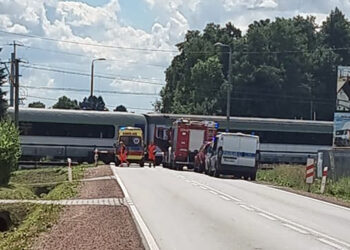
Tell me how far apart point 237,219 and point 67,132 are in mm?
39534

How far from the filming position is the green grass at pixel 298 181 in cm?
2953

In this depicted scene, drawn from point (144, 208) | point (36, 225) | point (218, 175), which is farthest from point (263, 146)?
point (36, 225)

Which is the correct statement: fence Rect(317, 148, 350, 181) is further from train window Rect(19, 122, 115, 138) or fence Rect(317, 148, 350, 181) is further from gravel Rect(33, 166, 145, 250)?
train window Rect(19, 122, 115, 138)

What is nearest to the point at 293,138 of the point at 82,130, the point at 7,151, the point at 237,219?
the point at 82,130

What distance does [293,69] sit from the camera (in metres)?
96.1

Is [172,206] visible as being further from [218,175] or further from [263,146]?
[263,146]

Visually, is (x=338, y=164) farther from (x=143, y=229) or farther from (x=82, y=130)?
(x=82, y=130)

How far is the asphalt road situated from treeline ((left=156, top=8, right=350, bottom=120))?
63757 mm

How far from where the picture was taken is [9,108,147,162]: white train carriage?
183ft

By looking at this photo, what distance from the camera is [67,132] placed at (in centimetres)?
5666

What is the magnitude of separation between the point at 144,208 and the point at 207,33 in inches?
3372

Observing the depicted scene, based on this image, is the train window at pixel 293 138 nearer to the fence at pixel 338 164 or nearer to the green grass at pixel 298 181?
the green grass at pixel 298 181

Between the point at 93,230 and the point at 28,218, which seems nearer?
the point at 93,230

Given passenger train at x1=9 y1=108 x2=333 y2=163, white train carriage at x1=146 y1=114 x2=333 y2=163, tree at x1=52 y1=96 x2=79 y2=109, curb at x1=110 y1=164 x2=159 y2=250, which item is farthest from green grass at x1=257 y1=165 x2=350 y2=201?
tree at x1=52 y1=96 x2=79 y2=109
